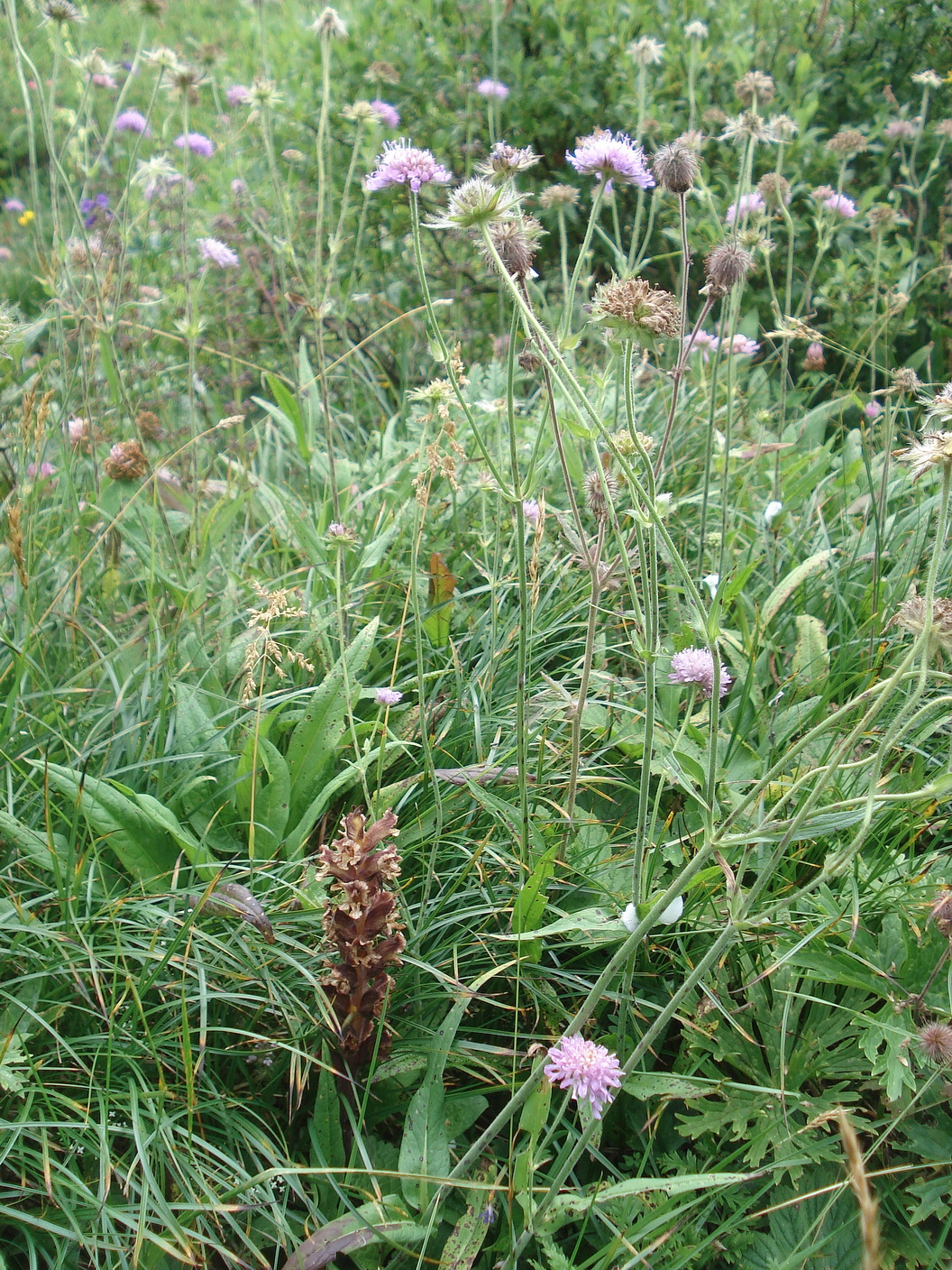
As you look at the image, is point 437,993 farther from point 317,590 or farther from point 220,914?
point 317,590

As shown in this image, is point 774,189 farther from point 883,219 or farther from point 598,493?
point 598,493

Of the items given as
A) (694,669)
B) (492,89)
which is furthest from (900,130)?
(694,669)

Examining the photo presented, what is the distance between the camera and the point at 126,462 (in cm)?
195

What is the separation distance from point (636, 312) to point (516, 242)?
0.34m

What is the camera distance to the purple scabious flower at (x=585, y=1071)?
41.5 inches

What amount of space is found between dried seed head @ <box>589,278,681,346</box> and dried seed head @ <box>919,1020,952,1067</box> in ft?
2.86

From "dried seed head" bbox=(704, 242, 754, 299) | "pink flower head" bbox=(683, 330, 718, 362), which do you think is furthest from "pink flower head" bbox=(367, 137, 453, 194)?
"pink flower head" bbox=(683, 330, 718, 362)

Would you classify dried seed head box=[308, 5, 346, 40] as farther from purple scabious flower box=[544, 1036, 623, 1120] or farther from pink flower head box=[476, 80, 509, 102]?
purple scabious flower box=[544, 1036, 623, 1120]

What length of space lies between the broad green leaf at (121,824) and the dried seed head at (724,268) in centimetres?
124

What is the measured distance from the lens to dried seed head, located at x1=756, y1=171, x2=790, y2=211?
2.22 m

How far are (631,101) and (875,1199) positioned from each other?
11.1ft

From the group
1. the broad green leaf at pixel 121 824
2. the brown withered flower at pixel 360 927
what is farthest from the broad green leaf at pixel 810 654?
the broad green leaf at pixel 121 824

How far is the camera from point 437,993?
4.42 ft

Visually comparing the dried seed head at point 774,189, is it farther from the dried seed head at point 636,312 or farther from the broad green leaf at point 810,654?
the dried seed head at point 636,312
